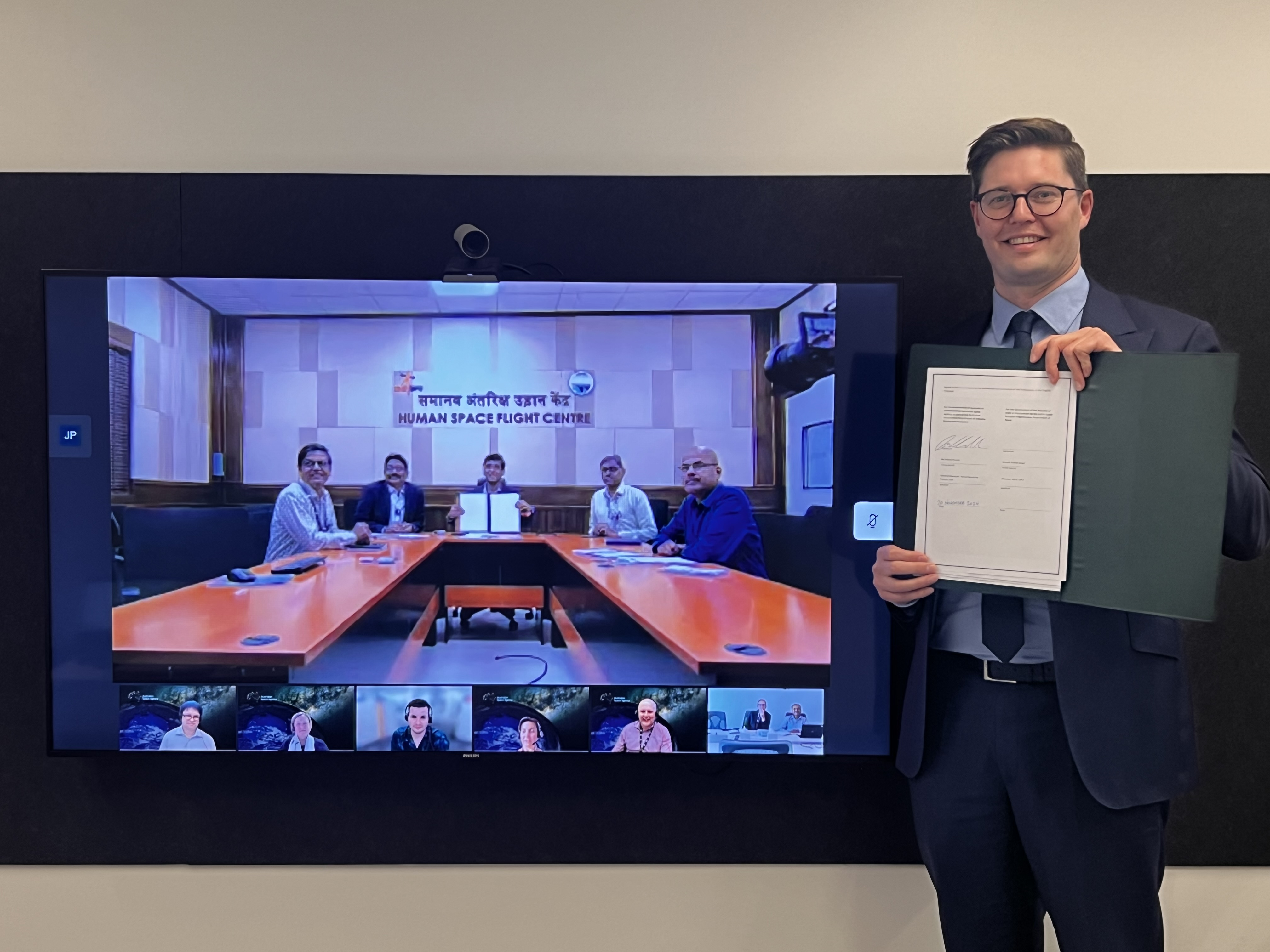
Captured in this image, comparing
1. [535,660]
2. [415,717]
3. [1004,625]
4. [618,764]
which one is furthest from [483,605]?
[1004,625]

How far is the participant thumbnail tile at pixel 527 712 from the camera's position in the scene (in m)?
1.93

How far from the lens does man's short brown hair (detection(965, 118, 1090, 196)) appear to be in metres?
1.60

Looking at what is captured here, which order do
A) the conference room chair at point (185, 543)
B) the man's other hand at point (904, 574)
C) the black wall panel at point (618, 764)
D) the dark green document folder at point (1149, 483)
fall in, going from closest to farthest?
1. the dark green document folder at point (1149, 483)
2. the man's other hand at point (904, 574)
3. the conference room chair at point (185, 543)
4. the black wall panel at point (618, 764)

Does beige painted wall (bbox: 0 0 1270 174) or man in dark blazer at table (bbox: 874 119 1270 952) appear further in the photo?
beige painted wall (bbox: 0 0 1270 174)

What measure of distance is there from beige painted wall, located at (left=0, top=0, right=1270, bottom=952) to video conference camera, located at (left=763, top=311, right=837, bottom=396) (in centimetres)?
48

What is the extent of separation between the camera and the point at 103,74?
211 centimetres

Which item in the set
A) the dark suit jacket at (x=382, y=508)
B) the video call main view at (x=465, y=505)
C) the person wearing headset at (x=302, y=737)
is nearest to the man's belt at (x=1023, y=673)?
the video call main view at (x=465, y=505)

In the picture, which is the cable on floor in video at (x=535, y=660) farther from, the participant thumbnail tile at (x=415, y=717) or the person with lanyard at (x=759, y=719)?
the person with lanyard at (x=759, y=719)

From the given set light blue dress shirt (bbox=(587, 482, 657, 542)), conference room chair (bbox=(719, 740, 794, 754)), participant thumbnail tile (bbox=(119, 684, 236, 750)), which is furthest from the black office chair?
participant thumbnail tile (bbox=(119, 684, 236, 750))

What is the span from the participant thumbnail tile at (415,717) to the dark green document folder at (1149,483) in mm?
1176

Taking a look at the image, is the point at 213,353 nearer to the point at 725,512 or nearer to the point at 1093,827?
the point at 725,512

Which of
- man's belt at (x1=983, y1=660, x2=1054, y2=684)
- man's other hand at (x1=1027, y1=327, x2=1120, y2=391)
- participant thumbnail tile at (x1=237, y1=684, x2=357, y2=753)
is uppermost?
man's other hand at (x1=1027, y1=327, x2=1120, y2=391)

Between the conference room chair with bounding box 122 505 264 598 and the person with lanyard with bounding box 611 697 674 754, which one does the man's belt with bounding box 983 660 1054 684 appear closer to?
the person with lanyard with bounding box 611 697 674 754

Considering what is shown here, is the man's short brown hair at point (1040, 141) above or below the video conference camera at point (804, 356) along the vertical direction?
above
